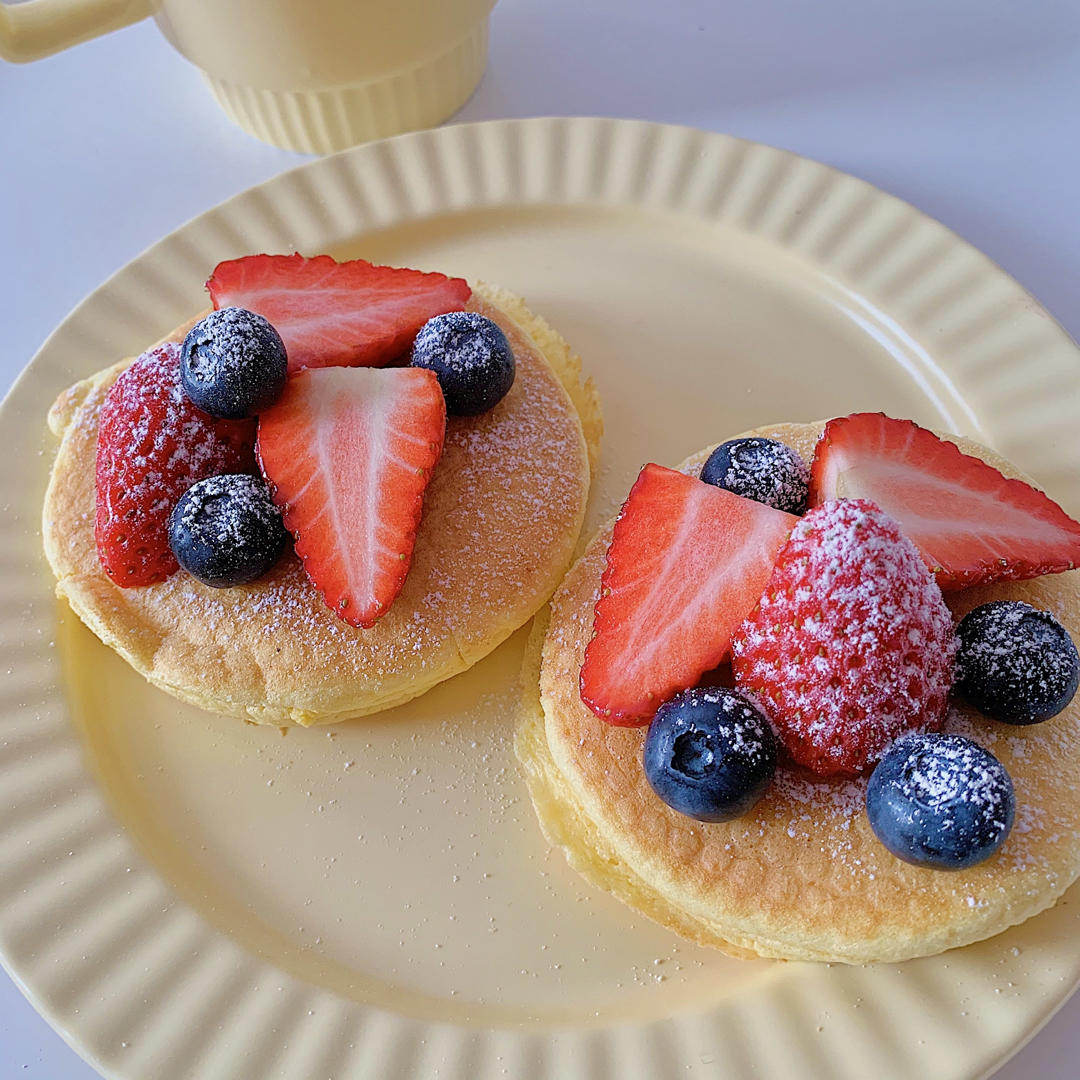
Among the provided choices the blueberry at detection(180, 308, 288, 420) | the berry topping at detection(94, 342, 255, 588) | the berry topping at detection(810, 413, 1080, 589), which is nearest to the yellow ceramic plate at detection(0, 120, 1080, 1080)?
the berry topping at detection(94, 342, 255, 588)

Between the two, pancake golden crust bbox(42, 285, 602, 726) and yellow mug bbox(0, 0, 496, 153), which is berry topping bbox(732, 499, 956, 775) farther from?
yellow mug bbox(0, 0, 496, 153)

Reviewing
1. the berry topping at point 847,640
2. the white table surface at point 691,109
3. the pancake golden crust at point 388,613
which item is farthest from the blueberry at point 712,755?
the white table surface at point 691,109

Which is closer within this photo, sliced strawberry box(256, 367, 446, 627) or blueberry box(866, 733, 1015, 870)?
blueberry box(866, 733, 1015, 870)

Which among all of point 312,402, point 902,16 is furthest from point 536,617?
point 902,16

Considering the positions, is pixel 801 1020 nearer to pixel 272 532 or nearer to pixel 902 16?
pixel 272 532

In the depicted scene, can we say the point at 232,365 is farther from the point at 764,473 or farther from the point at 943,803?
the point at 943,803

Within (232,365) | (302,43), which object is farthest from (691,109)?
(232,365)

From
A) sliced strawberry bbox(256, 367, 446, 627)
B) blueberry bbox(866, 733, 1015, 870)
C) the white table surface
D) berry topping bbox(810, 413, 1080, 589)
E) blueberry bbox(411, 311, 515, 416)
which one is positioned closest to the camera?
blueberry bbox(866, 733, 1015, 870)

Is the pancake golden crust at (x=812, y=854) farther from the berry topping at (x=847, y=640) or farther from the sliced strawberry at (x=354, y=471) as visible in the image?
the sliced strawberry at (x=354, y=471)
